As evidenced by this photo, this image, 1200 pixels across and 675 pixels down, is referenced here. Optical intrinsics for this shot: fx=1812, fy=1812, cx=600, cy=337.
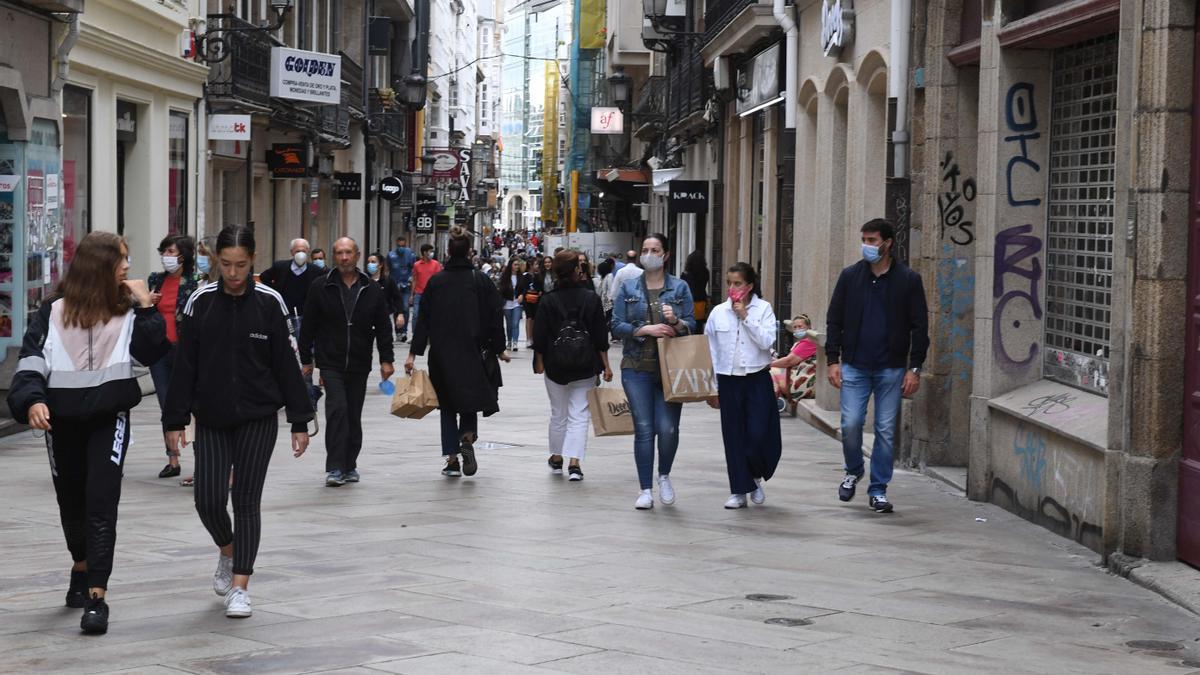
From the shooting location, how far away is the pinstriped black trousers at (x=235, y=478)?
809cm

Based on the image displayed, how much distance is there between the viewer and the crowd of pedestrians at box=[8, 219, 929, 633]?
785cm

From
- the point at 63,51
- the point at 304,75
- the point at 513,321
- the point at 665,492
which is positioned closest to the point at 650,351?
the point at 665,492

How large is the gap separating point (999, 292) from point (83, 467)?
264 inches

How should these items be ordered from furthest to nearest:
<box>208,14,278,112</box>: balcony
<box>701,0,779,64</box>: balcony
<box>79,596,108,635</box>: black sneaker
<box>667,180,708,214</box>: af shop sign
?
<box>667,180,708,214</box>: af shop sign
<box>208,14,278,112</box>: balcony
<box>701,0,779,64</box>: balcony
<box>79,596,108,635</box>: black sneaker

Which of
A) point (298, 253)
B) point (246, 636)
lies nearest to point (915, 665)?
point (246, 636)

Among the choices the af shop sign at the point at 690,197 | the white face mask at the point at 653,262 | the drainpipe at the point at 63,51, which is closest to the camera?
the white face mask at the point at 653,262

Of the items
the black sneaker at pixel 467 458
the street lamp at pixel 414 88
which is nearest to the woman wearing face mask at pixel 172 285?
the black sneaker at pixel 467 458

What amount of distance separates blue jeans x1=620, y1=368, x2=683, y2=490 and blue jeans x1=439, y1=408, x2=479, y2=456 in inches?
72.3

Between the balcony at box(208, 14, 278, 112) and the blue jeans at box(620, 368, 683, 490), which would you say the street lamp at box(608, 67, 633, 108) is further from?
the blue jeans at box(620, 368, 683, 490)

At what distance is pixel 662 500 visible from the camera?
12102 mm

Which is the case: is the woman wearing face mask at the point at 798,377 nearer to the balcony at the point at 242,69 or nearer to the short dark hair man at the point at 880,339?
the short dark hair man at the point at 880,339

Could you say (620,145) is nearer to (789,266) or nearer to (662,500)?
(789,266)

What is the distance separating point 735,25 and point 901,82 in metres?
11.1

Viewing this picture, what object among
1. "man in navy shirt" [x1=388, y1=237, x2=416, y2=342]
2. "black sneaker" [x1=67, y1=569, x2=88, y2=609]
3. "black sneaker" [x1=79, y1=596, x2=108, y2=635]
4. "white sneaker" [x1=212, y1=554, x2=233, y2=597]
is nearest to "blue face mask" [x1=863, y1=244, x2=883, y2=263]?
"white sneaker" [x1=212, y1=554, x2=233, y2=597]
